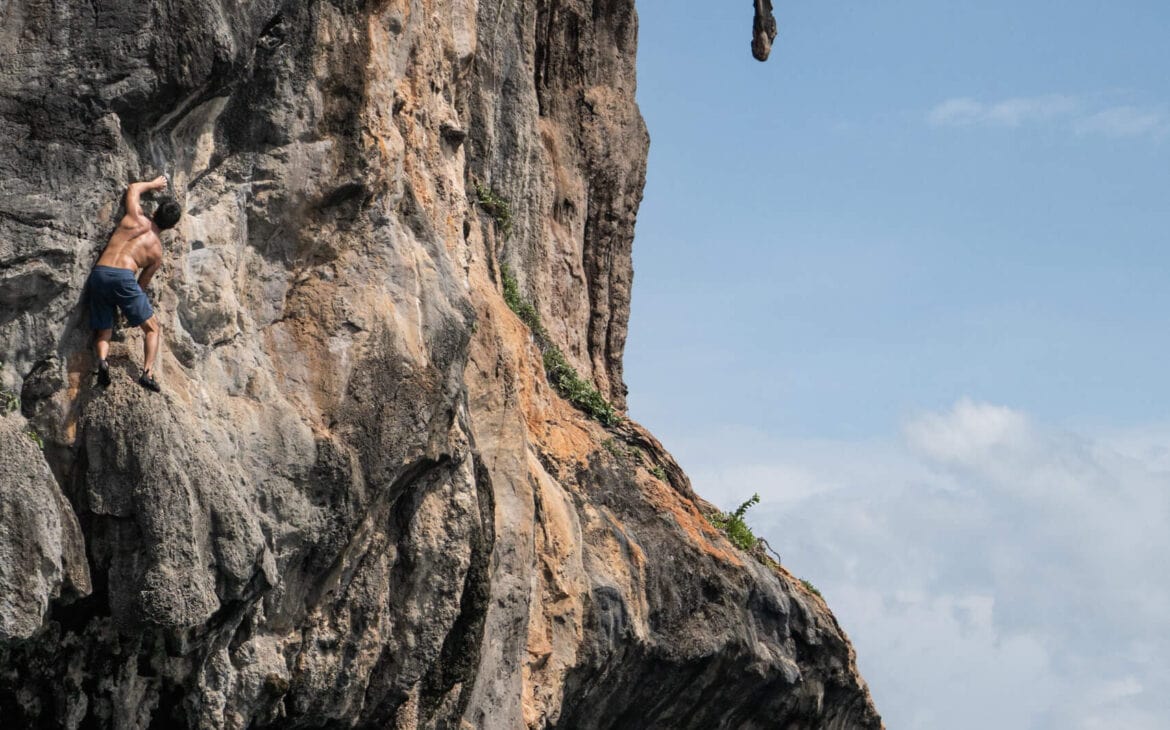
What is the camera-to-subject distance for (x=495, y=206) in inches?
896

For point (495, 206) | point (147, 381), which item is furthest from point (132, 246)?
point (495, 206)

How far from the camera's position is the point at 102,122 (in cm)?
1237

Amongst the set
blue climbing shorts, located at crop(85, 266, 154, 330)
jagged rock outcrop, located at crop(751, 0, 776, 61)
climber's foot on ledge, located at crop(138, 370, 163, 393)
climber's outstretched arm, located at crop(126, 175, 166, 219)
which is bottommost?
climber's foot on ledge, located at crop(138, 370, 163, 393)

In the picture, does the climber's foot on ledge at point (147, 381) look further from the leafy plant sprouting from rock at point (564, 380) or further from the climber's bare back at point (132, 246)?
the leafy plant sprouting from rock at point (564, 380)

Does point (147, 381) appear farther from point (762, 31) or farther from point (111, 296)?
point (762, 31)

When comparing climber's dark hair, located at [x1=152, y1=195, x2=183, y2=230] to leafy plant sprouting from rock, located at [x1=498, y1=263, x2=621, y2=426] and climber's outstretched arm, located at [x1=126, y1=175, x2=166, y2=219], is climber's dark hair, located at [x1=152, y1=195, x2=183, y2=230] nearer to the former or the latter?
climber's outstretched arm, located at [x1=126, y1=175, x2=166, y2=219]

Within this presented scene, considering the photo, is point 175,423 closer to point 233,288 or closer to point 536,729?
point 233,288

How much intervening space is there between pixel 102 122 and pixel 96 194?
0.49m

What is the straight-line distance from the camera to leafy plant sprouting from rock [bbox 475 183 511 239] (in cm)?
2209

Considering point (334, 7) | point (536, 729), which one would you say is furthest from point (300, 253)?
point (536, 729)

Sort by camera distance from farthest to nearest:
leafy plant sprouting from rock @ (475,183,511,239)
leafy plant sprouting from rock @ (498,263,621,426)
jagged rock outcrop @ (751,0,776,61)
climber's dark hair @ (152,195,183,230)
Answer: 1. jagged rock outcrop @ (751,0,776,61)
2. leafy plant sprouting from rock @ (498,263,621,426)
3. leafy plant sprouting from rock @ (475,183,511,239)
4. climber's dark hair @ (152,195,183,230)

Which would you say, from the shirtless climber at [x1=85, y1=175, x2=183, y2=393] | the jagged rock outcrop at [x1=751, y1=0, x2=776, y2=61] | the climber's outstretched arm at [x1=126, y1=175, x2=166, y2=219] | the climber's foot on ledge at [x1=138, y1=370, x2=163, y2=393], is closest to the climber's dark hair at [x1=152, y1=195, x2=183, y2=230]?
the shirtless climber at [x1=85, y1=175, x2=183, y2=393]

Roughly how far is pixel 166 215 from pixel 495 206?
33.6 ft

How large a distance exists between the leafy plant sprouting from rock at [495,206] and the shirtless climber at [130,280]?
944cm
